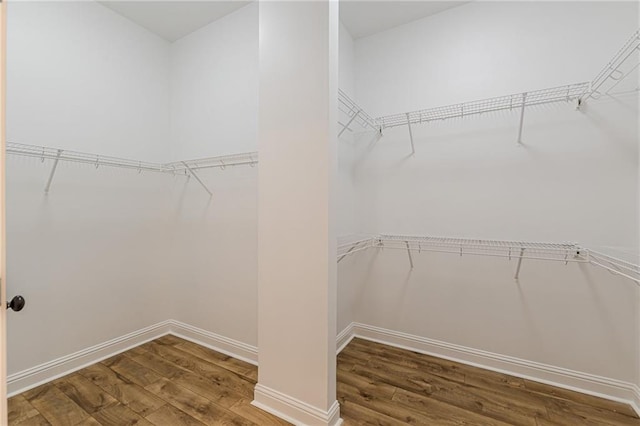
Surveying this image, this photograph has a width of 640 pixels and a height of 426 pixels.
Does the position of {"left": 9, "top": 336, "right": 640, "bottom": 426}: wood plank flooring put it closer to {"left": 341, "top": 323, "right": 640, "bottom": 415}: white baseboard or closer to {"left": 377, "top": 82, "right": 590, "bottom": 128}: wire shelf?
{"left": 341, "top": 323, "right": 640, "bottom": 415}: white baseboard

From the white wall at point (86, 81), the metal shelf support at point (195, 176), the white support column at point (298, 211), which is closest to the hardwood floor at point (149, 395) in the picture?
the white support column at point (298, 211)

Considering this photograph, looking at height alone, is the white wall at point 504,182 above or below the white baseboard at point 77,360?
above

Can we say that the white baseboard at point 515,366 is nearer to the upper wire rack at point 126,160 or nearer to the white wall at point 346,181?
the white wall at point 346,181

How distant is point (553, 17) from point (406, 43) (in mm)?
1016

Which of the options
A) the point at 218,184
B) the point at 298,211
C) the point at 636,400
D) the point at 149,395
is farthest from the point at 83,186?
the point at 636,400

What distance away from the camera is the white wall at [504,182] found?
177 cm

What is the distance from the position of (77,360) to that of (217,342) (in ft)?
3.22

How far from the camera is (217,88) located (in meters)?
2.46

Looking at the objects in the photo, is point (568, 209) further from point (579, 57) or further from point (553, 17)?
point (553, 17)

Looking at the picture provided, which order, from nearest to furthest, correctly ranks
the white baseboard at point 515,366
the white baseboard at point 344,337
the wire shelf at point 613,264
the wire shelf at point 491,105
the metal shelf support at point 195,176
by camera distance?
the wire shelf at point 613,264, the white baseboard at point 515,366, the wire shelf at point 491,105, the white baseboard at point 344,337, the metal shelf support at point 195,176

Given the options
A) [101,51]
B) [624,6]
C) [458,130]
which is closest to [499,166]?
[458,130]

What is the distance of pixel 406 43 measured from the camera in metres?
2.42

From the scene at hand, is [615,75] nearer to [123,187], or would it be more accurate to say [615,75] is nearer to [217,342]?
[217,342]

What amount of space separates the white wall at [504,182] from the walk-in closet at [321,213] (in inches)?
0.6
